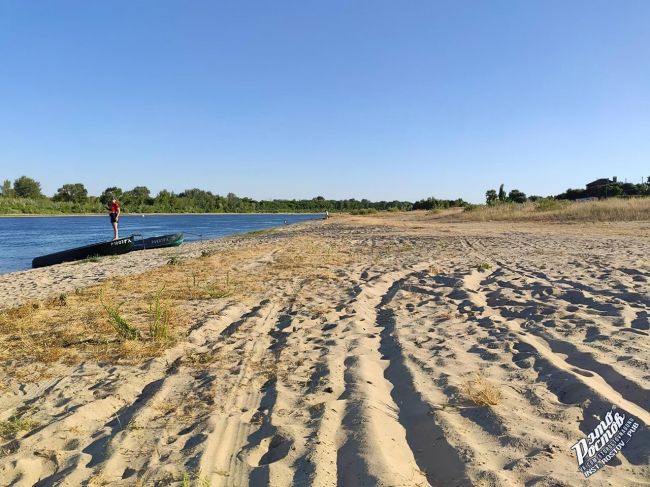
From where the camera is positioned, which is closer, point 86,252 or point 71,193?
point 86,252

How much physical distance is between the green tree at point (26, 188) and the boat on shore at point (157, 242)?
316ft

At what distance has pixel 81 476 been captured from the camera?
98.7 inches

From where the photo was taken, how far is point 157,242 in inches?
795

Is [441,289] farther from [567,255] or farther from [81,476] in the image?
[81,476]

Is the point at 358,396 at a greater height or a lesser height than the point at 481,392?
lesser

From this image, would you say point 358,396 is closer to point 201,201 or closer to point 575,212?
point 575,212

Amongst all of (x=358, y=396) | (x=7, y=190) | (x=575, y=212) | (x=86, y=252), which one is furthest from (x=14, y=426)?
(x=7, y=190)

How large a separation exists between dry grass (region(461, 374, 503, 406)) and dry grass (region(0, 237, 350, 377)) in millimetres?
2986

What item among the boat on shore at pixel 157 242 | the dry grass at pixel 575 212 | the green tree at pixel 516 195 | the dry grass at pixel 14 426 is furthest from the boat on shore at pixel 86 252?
the green tree at pixel 516 195

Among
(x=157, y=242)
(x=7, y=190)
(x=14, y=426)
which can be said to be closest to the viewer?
(x=14, y=426)

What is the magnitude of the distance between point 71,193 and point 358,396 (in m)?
119

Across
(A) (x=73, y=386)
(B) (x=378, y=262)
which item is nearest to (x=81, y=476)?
(A) (x=73, y=386)

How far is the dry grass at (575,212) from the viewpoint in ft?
80.2

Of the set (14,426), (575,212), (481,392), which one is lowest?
(14,426)
